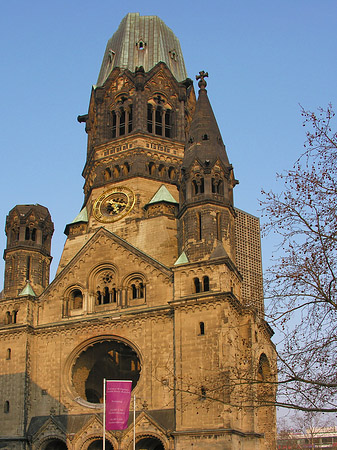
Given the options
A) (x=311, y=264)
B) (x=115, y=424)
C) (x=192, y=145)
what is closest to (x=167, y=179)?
(x=192, y=145)

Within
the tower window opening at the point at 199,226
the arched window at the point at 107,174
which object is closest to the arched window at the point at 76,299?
the tower window opening at the point at 199,226

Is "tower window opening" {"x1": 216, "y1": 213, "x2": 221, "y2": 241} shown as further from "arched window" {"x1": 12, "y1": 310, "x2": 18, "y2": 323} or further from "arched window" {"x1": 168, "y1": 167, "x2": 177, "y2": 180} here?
"arched window" {"x1": 12, "y1": 310, "x2": 18, "y2": 323}

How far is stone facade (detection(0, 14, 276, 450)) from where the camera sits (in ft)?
121

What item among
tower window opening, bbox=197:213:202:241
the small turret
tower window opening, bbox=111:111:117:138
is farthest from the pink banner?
tower window opening, bbox=111:111:117:138

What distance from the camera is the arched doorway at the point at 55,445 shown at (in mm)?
40075

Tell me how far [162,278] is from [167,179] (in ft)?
36.1

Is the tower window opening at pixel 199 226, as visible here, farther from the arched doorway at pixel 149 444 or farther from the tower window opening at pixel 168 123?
the tower window opening at pixel 168 123

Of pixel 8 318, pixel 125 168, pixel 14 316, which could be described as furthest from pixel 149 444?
pixel 125 168

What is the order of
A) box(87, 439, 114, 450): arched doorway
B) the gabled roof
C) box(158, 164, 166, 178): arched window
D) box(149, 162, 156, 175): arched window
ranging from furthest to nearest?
box(158, 164, 166, 178): arched window < box(149, 162, 156, 175): arched window < the gabled roof < box(87, 439, 114, 450): arched doorway

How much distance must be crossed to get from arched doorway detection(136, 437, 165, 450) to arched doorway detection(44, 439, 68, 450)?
5.24 m

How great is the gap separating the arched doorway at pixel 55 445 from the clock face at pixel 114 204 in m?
15.5

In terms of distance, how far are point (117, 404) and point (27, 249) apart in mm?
20772

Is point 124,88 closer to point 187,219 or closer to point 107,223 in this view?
point 107,223

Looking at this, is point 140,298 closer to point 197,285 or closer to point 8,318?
point 197,285
